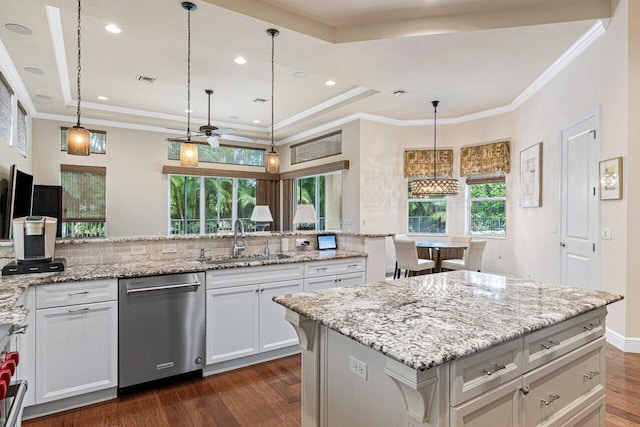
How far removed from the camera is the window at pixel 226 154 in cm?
778

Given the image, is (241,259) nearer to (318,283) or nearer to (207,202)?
(318,283)

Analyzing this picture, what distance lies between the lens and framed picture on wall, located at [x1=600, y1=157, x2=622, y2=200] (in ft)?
10.9

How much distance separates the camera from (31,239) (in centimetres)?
244

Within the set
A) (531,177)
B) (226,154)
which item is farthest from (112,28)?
(531,177)

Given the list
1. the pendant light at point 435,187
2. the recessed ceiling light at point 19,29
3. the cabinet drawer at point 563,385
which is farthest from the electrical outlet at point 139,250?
the pendant light at point 435,187

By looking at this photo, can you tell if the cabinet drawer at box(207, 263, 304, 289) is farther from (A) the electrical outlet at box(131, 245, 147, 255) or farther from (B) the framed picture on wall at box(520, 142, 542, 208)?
(B) the framed picture on wall at box(520, 142, 542, 208)

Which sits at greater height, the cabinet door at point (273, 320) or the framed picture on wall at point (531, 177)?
the framed picture on wall at point (531, 177)

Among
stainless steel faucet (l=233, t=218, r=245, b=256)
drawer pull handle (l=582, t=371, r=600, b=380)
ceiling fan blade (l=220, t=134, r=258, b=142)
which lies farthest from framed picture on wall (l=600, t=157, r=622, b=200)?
ceiling fan blade (l=220, t=134, r=258, b=142)

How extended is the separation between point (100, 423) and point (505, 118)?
6985 millimetres

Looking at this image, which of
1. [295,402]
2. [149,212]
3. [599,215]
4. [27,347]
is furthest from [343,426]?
[149,212]

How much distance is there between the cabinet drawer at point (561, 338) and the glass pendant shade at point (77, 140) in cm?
305

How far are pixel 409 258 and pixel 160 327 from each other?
4047 millimetres

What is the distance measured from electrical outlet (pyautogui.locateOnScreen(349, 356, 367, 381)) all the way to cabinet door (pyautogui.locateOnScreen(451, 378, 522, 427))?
38 cm

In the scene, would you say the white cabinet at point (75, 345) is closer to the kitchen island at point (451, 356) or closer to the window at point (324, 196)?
the kitchen island at point (451, 356)
